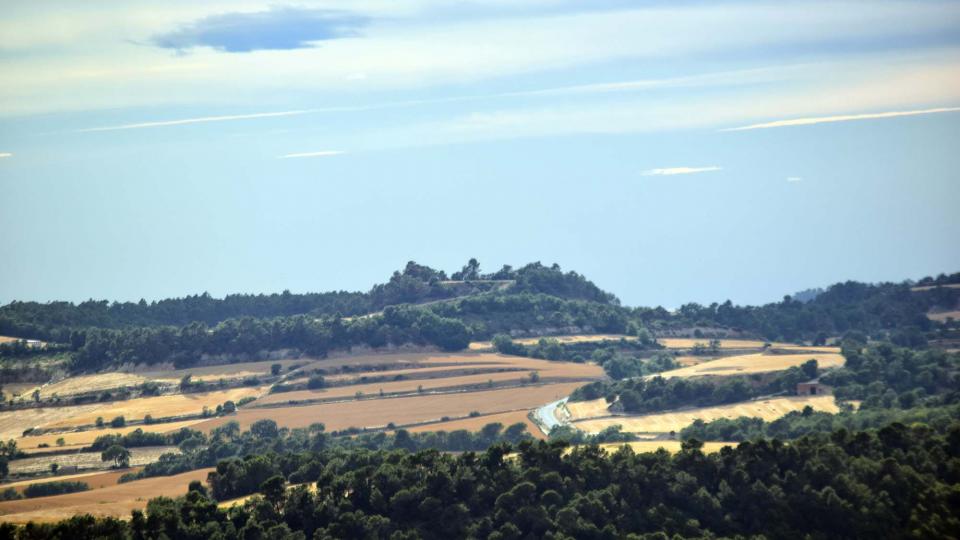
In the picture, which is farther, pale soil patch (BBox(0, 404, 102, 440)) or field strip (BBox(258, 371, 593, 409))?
field strip (BBox(258, 371, 593, 409))

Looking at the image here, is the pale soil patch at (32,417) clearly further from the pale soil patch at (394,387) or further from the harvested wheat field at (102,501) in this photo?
the harvested wheat field at (102,501)

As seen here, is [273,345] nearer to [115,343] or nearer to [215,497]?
[115,343]

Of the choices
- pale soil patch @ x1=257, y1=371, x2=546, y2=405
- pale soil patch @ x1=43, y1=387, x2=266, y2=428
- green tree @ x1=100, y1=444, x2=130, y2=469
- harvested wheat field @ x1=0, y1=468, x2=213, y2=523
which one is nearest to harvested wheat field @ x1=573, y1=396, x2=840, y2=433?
pale soil patch @ x1=257, y1=371, x2=546, y2=405

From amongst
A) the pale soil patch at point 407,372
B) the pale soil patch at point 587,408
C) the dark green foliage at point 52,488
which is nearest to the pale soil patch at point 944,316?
the pale soil patch at point 407,372

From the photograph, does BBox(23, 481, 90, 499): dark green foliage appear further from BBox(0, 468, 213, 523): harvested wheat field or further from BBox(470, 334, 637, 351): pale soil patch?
BBox(470, 334, 637, 351): pale soil patch

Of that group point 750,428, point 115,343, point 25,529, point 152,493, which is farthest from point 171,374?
point 25,529

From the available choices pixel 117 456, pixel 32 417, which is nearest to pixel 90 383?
pixel 32 417

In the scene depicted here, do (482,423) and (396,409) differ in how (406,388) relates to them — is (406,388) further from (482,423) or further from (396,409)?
(482,423)
